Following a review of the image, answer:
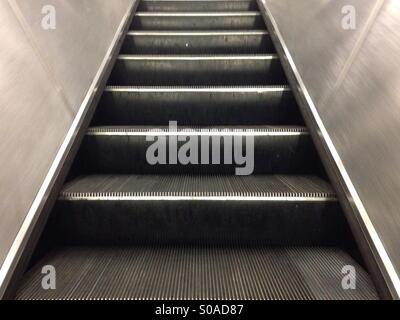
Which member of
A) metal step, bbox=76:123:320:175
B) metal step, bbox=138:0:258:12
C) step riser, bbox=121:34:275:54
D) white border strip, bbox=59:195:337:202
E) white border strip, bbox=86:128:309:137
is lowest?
white border strip, bbox=59:195:337:202

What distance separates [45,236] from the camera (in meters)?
1.10

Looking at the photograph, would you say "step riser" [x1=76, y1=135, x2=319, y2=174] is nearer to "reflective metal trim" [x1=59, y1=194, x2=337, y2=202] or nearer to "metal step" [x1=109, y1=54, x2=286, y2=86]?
"reflective metal trim" [x1=59, y1=194, x2=337, y2=202]

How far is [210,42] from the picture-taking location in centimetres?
219

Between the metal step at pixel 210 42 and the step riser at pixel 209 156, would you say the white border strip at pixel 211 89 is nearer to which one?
the step riser at pixel 209 156

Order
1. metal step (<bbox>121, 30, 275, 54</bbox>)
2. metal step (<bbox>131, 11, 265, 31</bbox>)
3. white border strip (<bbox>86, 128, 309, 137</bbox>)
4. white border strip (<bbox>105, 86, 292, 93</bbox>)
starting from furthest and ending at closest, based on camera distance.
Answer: metal step (<bbox>131, 11, 265, 31</bbox>) < metal step (<bbox>121, 30, 275, 54</bbox>) < white border strip (<bbox>105, 86, 292, 93</bbox>) < white border strip (<bbox>86, 128, 309, 137</bbox>)

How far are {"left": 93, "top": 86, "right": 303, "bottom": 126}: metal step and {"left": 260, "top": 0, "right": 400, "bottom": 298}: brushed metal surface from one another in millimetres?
182

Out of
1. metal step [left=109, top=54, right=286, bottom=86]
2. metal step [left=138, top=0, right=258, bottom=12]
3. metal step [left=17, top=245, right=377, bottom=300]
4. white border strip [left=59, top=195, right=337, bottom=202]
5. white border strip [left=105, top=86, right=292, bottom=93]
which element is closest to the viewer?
metal step [left=17, top=245, right=377, bottom=300]

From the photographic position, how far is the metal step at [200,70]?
6.26ft

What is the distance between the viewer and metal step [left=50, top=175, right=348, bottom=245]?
1153 millimetres

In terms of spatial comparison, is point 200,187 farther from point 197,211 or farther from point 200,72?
point 200,72

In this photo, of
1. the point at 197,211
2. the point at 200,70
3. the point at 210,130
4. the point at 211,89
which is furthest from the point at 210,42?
the point at 197,211

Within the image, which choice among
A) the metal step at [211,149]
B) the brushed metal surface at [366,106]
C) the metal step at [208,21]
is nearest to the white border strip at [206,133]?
the metal step at [211,149]

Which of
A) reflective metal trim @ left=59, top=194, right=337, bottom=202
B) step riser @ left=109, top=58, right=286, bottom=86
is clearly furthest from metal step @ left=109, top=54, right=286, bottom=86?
reflective metal trim @ left=59, top=194, right=337, bottom=202

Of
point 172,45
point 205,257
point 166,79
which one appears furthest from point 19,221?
point 172,45
